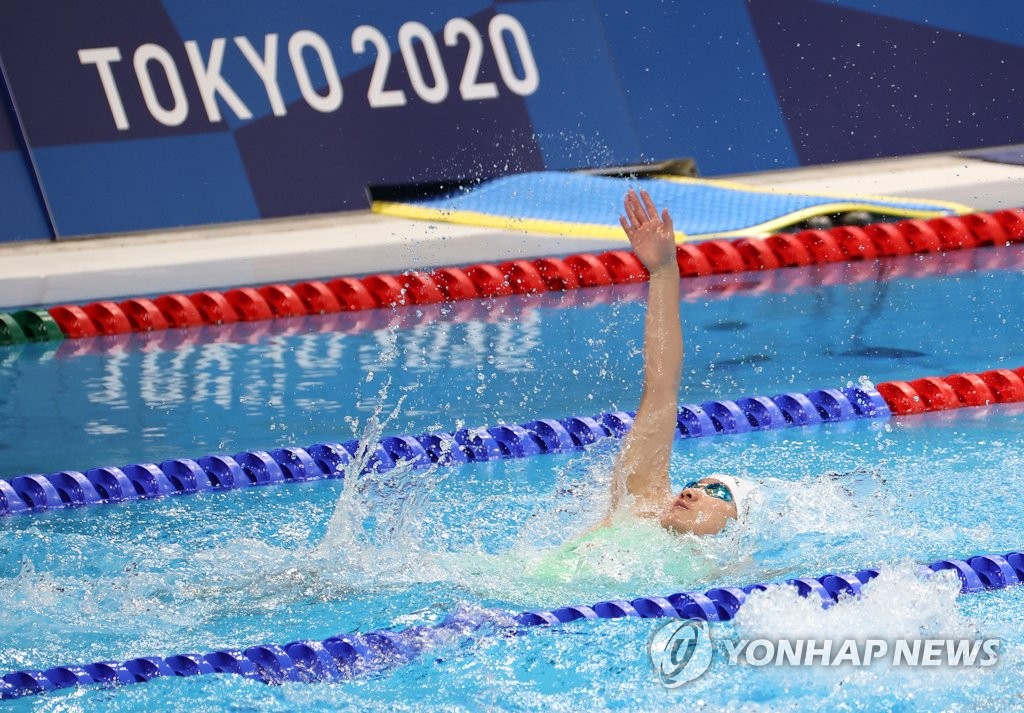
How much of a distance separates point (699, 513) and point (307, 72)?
5220 millimetres

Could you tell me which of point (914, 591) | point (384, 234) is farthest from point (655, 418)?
point (384, 234)

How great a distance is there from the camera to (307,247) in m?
7.75

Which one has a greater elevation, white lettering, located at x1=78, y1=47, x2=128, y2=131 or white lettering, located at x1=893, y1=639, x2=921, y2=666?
white lettering, located at x1=78, y1=47, x2=128, y2=131

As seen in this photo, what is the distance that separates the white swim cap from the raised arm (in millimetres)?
164

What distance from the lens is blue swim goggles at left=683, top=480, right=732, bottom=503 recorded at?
3832 millimetres

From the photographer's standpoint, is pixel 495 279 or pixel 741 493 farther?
pixel 495 279

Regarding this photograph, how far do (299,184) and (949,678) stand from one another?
5793mm

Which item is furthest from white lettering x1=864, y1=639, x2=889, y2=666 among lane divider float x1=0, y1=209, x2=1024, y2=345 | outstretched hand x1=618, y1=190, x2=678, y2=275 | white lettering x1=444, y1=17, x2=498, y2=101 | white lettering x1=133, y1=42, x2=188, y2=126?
white lettering x1=133, y1=42, x2=188, y2=126

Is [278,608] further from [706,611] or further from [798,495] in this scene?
[798,495]

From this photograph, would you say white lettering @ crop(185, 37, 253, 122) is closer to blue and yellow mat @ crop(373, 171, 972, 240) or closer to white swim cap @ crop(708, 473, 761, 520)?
blue and yellow mat @ crop(373, 171, 972, 240)

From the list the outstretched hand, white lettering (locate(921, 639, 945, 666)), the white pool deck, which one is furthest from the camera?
the white pool deck

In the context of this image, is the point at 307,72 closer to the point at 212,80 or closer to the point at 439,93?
the point at 212,80

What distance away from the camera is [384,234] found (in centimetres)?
795

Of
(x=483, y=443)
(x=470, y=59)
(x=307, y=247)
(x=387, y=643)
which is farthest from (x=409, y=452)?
(x=470, y=59)
